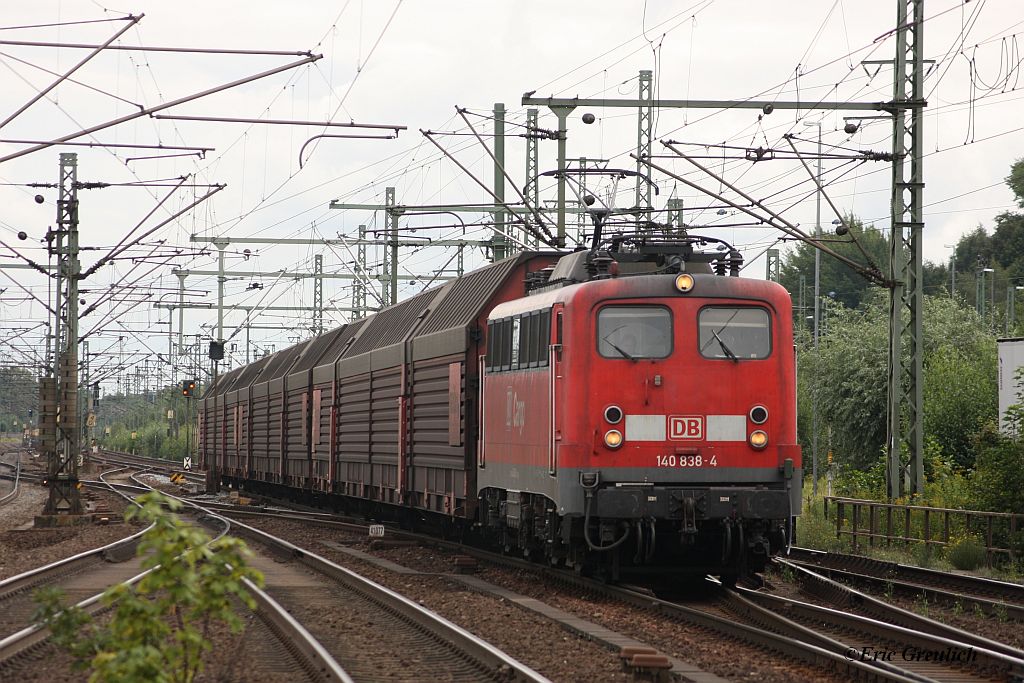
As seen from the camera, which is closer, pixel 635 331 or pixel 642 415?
pixel 642 415

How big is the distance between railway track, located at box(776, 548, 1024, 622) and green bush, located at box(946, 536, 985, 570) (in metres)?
1.43

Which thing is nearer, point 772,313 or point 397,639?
point 397,639

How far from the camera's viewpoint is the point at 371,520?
3033cm

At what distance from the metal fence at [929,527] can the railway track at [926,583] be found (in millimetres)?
1423

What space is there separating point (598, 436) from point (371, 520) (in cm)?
1658

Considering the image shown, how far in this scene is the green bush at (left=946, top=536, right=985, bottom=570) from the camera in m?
19.3

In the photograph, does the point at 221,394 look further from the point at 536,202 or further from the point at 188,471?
the point at 536,202

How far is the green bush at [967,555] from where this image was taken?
19.3 meters

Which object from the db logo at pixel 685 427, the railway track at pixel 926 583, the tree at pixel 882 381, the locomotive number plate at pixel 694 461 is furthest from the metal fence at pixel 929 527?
the tree at pixel 882 381

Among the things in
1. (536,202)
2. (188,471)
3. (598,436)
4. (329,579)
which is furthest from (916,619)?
(188,471)

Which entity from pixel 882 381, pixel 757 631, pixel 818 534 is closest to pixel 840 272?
pixel 882 381

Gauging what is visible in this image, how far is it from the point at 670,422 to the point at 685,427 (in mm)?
177

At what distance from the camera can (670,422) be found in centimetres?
1463

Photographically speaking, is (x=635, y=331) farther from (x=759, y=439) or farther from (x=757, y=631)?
(x=757, y=631)
